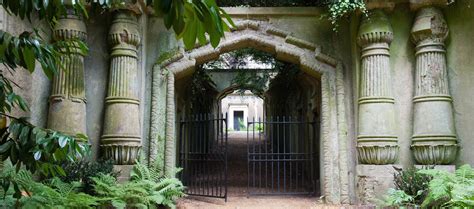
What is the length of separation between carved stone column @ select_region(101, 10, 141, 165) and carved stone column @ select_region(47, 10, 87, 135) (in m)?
0.44

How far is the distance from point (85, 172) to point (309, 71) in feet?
13.7

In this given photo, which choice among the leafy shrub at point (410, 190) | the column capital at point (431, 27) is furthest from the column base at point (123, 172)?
the column capital at point (431, 27)

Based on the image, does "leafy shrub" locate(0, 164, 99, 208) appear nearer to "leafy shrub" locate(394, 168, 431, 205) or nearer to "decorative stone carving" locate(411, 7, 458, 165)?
"leafy shrub" locate(394, 168, 431, 205)

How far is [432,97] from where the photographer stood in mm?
6672

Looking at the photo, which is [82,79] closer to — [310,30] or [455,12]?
[310,30]

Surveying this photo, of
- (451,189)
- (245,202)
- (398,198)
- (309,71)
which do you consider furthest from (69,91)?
(451,189)

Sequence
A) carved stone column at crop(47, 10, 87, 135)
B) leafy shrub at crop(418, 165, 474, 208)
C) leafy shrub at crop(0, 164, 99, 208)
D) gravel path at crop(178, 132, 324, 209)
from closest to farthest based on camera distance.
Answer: leafy shrub at crop(0, 164, 99, 208)
leafy shrub at crop(418, 165, 474, 208)
carved stone column at crop(47, 10, 87, 135)
gravel path at crop(178, 132, 324, 209)

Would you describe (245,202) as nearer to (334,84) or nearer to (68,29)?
(334,84)

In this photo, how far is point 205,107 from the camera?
13.5 m

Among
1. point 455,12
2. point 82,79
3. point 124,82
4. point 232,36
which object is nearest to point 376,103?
point 455,12

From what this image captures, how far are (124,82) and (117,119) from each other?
61 cm

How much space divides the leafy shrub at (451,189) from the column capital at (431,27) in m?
2.18

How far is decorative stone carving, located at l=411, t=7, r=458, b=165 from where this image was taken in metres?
6.55

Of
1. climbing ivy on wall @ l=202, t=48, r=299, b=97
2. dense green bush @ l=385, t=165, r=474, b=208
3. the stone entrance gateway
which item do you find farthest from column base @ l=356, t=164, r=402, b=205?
climbing ivy on wall @ l=202, t=48, r=299, b=97
